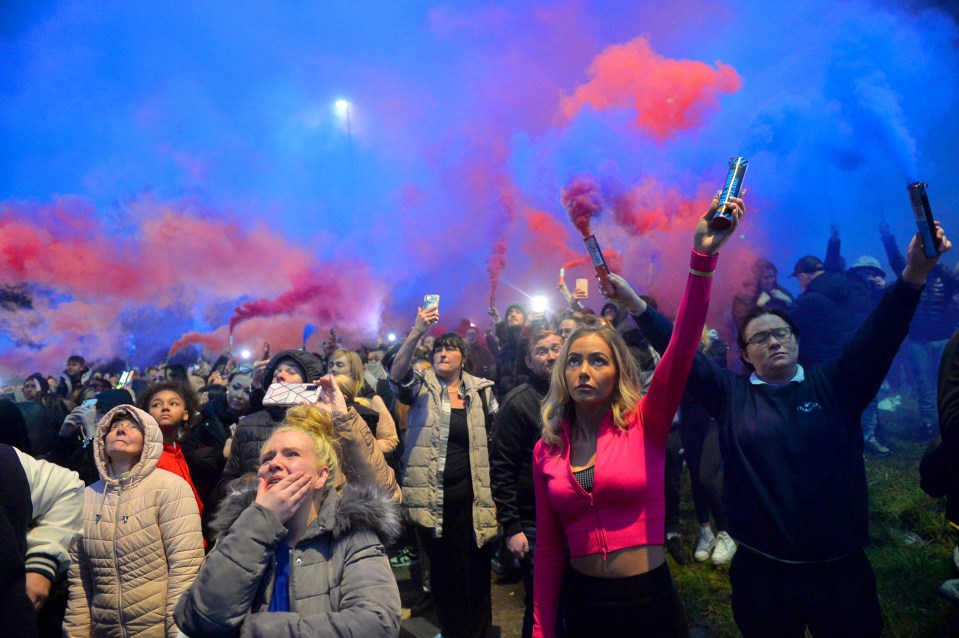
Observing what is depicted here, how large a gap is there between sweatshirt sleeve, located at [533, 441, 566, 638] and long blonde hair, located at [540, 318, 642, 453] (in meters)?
0.16

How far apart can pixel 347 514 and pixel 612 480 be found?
1.17 meters

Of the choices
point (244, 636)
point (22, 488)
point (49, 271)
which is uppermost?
point (49, 271)

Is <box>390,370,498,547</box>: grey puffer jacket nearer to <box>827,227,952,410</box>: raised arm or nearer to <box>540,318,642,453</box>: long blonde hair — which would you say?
<box>540,318,642,453</box>: long blonde hair

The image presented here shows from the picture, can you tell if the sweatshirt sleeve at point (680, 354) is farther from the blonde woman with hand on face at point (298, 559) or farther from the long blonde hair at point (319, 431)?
the long blonde hair at point (319, 431)

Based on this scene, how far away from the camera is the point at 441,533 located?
3980 millimetres

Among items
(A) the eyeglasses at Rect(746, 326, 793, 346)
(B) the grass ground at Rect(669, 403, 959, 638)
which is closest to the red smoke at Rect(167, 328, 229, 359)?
(B) the grass ground at Rect(669, 403, 959, 638)

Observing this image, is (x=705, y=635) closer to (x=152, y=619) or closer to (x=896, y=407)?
(x=152, y=619)

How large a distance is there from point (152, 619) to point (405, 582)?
3279mm

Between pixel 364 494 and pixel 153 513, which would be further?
pixel 153 513

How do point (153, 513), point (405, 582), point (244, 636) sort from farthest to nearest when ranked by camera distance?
point (405, 582)
point (153, 513)
point (244, 636)

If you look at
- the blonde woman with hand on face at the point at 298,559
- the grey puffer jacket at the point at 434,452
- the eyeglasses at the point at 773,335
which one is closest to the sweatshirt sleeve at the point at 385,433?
the grey puffer jacket at the point at 434,452

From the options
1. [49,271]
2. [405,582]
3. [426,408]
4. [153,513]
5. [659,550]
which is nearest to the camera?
[659,550]

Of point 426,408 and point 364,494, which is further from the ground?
point 426,408

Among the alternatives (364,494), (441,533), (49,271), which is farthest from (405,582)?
(49,271)
